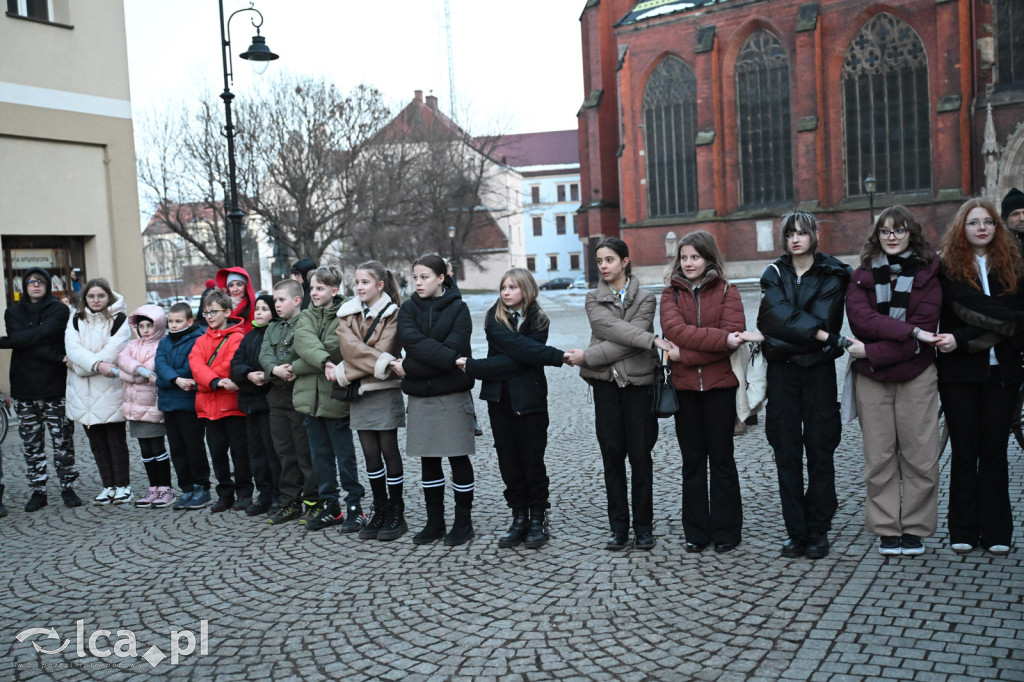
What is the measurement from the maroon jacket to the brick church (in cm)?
3070

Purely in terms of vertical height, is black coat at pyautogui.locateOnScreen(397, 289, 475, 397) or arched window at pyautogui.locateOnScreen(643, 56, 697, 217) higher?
arched window at pyautogui.locateOnScreen(643, 56, 697, 217)

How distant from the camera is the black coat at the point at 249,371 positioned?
22.9ft

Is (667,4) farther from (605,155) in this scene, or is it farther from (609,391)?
(609,391)

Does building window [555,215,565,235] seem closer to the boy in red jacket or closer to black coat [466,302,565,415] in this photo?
the boy in red jacket

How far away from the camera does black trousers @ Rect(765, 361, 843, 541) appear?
5293mm

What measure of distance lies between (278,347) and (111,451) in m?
2.17

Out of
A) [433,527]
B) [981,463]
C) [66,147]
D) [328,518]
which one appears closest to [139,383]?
[328,518]

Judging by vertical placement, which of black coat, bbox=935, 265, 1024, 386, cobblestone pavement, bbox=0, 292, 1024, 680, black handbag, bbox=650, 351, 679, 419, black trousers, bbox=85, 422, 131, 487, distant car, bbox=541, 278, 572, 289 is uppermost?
distant car, bbox=541, 278, 572, 289

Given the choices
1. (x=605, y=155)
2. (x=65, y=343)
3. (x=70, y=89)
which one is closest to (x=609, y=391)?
(x=65, y=343)

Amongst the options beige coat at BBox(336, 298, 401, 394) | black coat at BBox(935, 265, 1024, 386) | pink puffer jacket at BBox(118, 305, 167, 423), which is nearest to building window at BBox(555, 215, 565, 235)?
pink puffer jacket at BBox(118, 305, 167, 423)

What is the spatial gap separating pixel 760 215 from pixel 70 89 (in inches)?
1261

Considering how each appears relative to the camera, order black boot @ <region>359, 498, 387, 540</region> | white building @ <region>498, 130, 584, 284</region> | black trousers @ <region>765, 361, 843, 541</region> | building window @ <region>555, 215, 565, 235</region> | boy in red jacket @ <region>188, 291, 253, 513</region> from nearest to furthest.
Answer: black trousers @ <region>765, 361, 843, 541</region>
black boot @ <region>359, 498, 387, 540</region>
boy in red jacket @ <region>188, 291, 253, 513</region>
white building @ <region>498, 130, 584, 284</region>
building window @ <region>555, 215, 565, 235</region>

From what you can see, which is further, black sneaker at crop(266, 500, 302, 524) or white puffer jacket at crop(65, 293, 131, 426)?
white puffer jacket at crop(65, 293, 131, 426)

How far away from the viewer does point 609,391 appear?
5699mm
